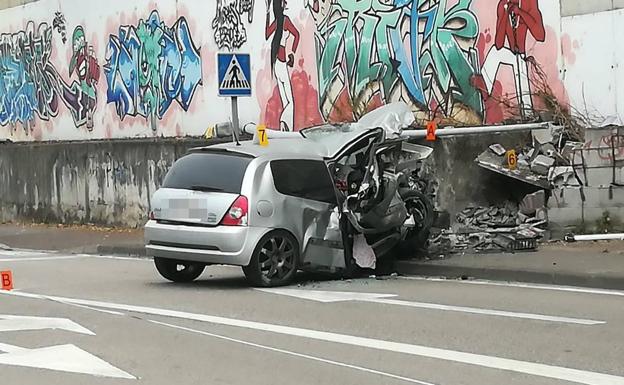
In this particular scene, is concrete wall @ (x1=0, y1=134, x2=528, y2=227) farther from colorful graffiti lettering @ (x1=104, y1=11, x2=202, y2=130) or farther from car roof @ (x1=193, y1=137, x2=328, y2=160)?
car roof @ (x1=193, y1=137, x2=328, y2=160)

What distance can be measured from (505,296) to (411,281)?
1817mm

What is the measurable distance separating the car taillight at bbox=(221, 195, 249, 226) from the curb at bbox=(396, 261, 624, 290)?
2892mm

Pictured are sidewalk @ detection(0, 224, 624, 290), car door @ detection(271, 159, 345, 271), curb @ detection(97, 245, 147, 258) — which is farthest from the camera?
curb @ detection(97, 245, 147, 258)

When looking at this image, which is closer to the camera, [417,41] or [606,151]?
[606,151]

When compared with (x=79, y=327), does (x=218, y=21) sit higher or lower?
higher

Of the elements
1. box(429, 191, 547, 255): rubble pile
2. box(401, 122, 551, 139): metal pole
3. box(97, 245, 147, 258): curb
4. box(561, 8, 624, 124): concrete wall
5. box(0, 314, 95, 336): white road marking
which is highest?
box(561, 8, 624, 124): concrete wall

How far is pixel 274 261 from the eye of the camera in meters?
11.3

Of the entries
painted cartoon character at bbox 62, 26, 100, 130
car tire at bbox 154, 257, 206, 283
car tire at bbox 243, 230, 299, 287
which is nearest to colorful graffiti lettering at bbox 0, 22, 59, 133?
painted cartoon character at bbox 62, 26, 100, 130

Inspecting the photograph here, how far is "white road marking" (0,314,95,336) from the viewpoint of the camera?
29.0 feet

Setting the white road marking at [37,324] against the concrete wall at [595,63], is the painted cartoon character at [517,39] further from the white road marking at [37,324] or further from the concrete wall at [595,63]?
the white road marking at [37,324]

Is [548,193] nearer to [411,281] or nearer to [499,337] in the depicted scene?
[411,281]

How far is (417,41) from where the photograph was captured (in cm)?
1716

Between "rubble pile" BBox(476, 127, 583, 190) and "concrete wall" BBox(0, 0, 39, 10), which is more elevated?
"concrete wall" BBox(0, 0, 39, 10)

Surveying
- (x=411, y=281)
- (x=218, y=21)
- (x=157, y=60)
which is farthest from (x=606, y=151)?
(x=157, y=60)
